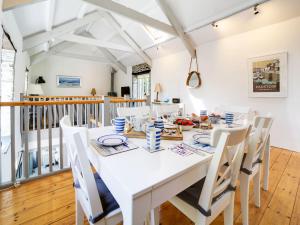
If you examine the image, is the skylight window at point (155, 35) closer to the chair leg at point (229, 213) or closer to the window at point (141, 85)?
the window at point (141, 85)

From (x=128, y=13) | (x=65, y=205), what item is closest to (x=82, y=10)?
(x=128, y=13)

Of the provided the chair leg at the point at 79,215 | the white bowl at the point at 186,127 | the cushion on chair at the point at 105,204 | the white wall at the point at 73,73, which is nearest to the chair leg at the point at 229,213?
the white bowl at the point at 186,127

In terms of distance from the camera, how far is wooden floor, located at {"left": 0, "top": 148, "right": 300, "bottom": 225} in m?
1.36

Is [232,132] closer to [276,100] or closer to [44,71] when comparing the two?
[276,100]

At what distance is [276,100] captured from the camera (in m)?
3.14

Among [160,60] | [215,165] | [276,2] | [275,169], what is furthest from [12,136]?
[160,60]

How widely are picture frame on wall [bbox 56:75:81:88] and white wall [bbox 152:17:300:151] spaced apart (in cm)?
432

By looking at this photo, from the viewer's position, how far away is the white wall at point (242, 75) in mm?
2920

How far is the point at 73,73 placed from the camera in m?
7.16

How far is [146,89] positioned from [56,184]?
5.18 meters

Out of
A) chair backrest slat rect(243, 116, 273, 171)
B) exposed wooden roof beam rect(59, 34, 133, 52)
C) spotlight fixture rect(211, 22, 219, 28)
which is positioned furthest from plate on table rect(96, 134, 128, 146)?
exposed wooden roof beam rect(59, 34, 133, 52)

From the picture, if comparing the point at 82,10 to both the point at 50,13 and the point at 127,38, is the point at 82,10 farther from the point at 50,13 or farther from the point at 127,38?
the point at 127,38

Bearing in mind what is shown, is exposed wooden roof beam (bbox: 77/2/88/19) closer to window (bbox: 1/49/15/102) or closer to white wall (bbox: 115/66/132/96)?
window (bbox: 1/49/15/102)

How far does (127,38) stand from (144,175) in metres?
5.48
